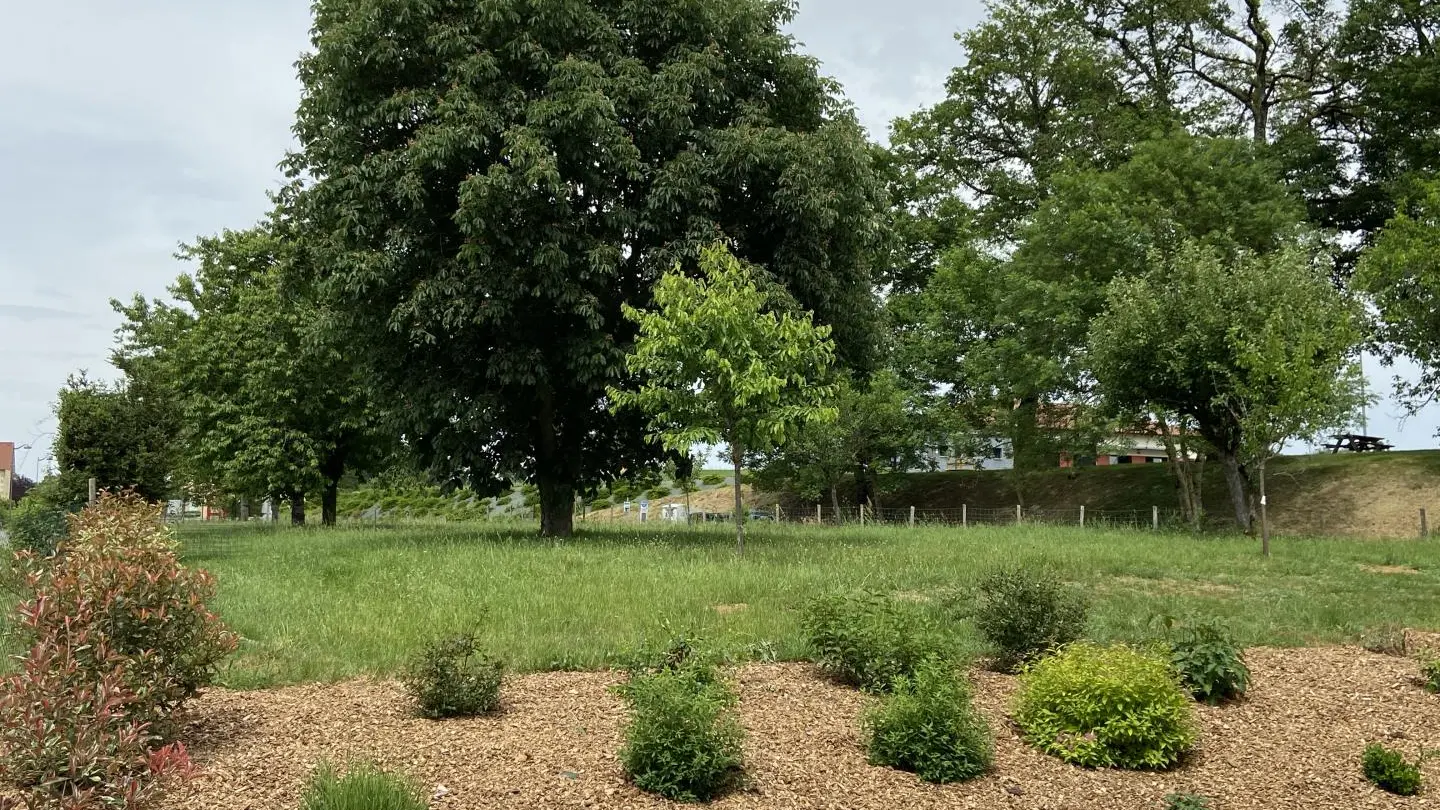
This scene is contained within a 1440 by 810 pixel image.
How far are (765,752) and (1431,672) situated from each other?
5331 mm

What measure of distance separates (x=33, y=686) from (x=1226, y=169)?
101ft

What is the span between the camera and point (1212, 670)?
21.5ft

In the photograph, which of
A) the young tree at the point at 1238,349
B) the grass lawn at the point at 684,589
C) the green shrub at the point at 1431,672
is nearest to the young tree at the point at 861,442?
the young tree at the point at 1238,349

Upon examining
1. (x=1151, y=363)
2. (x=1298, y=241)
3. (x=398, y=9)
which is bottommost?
(x=1151, y=363)

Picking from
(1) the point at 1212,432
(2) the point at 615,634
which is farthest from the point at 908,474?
(2) the point at 615,634

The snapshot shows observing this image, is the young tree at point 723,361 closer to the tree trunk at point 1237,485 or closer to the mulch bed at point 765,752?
the mulch bed at point 765,752

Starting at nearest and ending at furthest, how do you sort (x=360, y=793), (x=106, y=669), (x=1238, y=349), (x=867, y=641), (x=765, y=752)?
(x=360, y=793) → (x=106, y=669) → (x=765, y=752) → (x=867, y=641) → (x=1238, y=349)

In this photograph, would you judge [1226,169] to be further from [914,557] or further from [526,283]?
[526,283]

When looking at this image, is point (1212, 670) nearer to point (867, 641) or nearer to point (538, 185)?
point (867, 641)

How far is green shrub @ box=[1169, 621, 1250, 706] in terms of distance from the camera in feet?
21.6

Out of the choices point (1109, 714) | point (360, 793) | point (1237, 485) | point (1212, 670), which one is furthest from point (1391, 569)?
point (360, 793)

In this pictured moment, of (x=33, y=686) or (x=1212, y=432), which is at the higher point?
(x=1212, y=432)

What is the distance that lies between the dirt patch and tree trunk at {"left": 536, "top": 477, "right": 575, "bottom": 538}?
13397 millimetres

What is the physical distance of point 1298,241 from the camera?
2552cm
